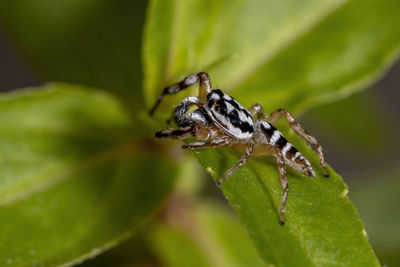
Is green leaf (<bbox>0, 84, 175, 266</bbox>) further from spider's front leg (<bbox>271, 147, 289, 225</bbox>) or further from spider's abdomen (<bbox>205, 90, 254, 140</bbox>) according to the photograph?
spider's front leg (<bbox>271, 147, 289, 225</bbox>)

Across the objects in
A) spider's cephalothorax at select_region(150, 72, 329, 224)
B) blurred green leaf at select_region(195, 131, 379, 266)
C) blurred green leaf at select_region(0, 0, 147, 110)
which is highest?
blurred green leaf at select_region(0, 0, 147, 110)

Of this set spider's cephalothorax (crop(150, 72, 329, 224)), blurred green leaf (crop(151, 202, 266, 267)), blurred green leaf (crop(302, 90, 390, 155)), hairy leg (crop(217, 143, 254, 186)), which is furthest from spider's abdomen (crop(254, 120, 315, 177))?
blurred green leaf (crop(302, 90, 390, 155))

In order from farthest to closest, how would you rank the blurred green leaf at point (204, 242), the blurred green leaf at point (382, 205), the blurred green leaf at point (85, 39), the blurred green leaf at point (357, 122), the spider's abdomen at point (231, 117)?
1. the blurred green leaf at point (357, 122)
2. the blurred green leaf at point (382, 205)
3. the blurred green leaf at point (85, 39)
4. the blurred green leaf at point (204, 242)
5. the spider's abdomen at point (231, 117)

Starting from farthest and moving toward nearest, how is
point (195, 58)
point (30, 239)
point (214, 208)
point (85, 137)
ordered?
1. point (214, 208)
2. point (85, 137)
3. point (195, 58)
4. point (30, 239)

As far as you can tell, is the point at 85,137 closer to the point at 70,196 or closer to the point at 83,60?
the point at 70,196

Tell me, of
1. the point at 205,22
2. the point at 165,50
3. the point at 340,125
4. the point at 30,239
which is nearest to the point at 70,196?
the point at 30,239

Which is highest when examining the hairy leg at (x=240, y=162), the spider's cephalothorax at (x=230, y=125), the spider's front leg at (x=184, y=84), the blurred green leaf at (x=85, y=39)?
the blurred green leaf at (x=85, y=39)

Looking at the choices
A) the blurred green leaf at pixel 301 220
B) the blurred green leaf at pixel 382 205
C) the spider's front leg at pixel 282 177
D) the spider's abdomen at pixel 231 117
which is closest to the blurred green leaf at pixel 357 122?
the blurred green leaf at pixel 382 205

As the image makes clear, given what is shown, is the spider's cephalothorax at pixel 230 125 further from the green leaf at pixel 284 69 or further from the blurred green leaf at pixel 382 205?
the blurred green leaf at pixel 382 205
